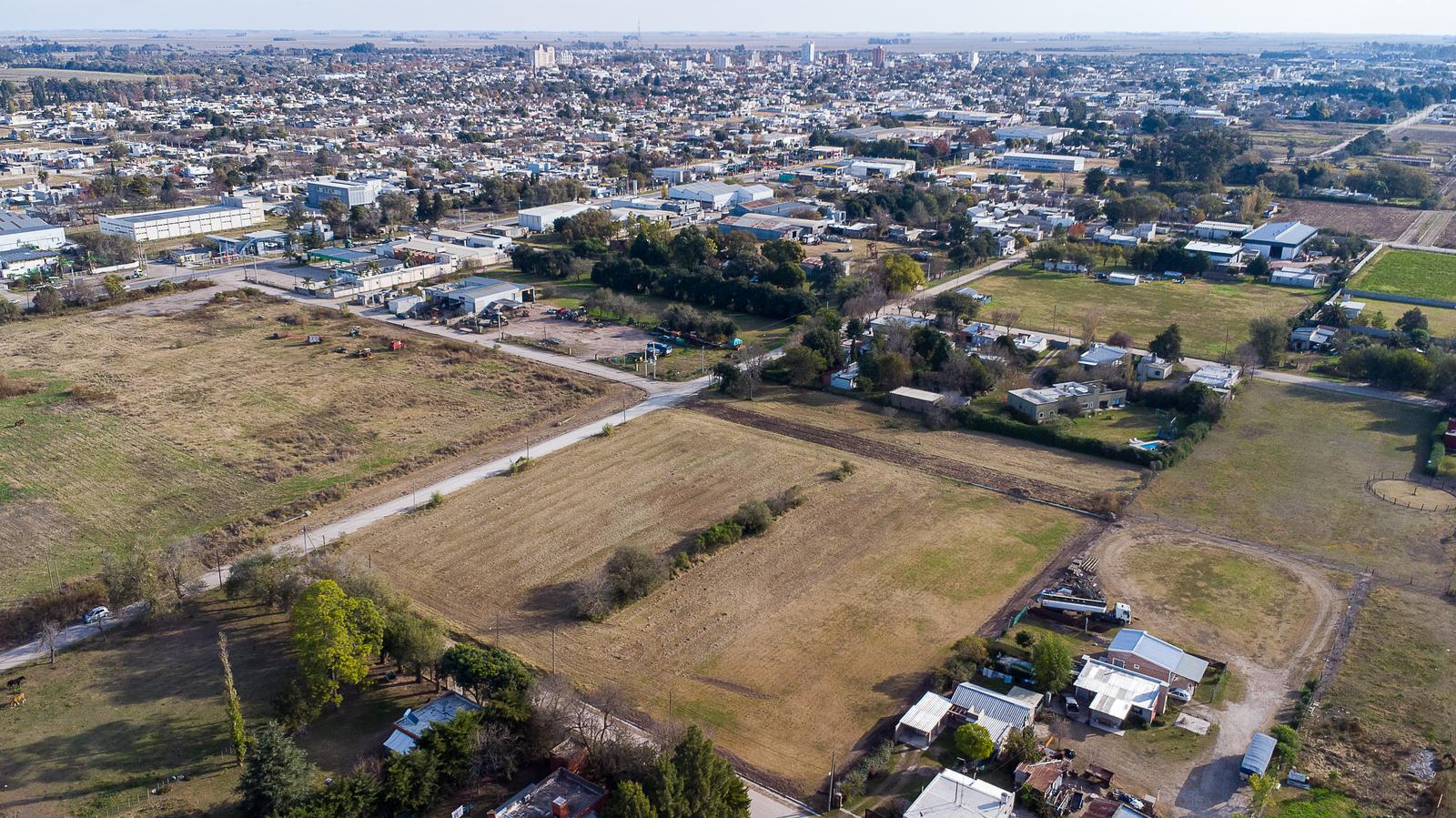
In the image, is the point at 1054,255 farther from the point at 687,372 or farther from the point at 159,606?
the point at 159,606

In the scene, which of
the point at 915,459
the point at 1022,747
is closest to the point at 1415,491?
the point at 915,459

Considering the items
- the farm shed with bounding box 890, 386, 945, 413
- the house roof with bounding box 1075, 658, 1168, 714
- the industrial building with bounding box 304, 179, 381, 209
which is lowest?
the house roof with bounding box 1075, 658, 1168, 714

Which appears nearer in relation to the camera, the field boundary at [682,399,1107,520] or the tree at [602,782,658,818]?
the tree at [602,782,658,818]

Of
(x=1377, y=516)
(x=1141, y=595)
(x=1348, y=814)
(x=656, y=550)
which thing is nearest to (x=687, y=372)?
(x=656, y=550)

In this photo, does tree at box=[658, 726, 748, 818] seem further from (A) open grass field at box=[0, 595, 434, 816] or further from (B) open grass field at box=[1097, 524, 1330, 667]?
(B) open grass field at box=[1097, 524, 1330, 667]

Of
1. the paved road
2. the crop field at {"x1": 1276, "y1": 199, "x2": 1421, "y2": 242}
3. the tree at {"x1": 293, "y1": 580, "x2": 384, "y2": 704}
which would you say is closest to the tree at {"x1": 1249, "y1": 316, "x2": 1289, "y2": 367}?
the crop field at {"x1": 1276, "y1": 199, "x2": 1421, "y2": 242}
